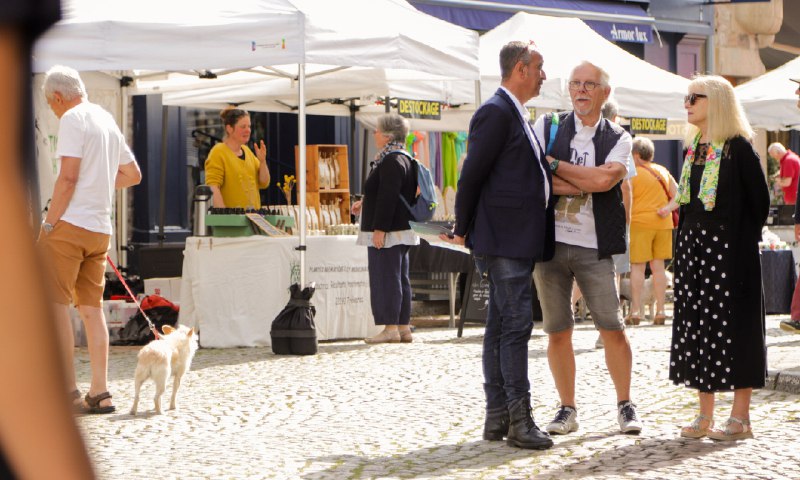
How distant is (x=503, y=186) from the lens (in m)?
6.44

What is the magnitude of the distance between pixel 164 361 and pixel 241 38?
3.45 meters

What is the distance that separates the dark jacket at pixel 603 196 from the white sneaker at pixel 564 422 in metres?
0.84

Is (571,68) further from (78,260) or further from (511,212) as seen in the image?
(511,212)

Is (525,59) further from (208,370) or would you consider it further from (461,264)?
(461,264)

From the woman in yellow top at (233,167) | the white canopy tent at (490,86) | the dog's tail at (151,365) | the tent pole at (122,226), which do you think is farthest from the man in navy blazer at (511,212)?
the tent pole at (122,226)

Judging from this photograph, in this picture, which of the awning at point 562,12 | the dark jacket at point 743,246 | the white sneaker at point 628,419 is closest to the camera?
the dark jacket at point 743,246

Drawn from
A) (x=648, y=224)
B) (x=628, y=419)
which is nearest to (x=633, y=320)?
(x=648, y=224)

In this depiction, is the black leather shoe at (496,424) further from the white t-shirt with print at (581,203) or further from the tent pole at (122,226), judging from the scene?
the tent pole at (122,226)

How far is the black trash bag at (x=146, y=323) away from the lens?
11.9m

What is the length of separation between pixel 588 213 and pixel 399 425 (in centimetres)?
157

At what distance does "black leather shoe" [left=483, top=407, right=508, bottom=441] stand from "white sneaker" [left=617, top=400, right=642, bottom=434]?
61 centimetres

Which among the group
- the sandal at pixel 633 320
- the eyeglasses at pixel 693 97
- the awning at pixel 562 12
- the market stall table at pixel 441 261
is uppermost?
the awning at pixel 562 12

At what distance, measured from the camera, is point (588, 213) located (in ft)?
22.2

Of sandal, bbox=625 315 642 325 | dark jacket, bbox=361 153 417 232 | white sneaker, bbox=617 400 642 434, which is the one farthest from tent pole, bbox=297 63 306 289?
white sneaker, bbox=617 400 642 434
